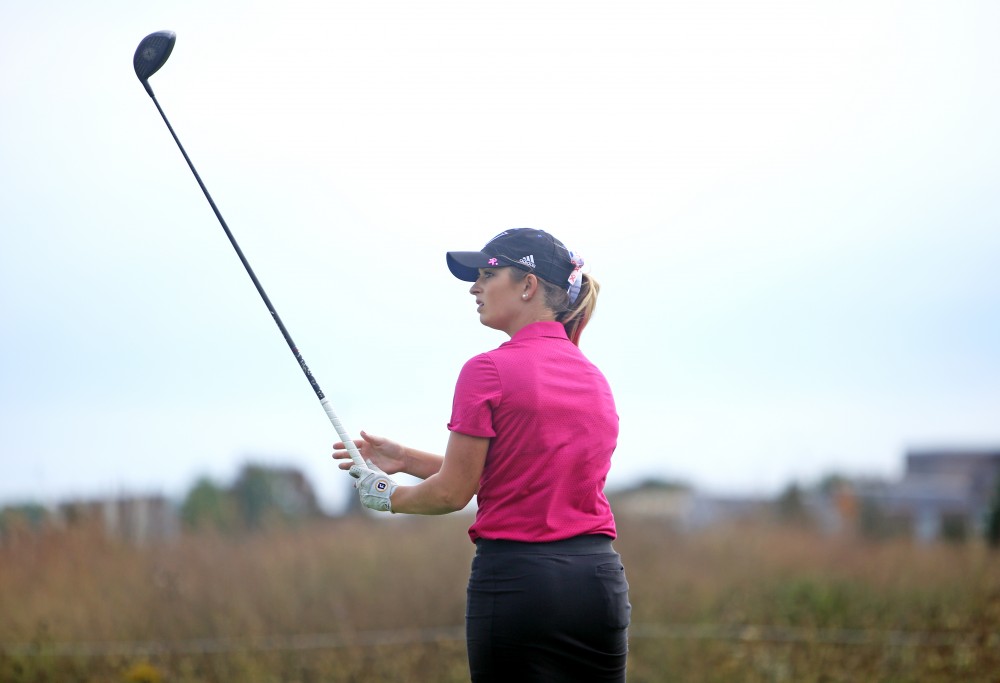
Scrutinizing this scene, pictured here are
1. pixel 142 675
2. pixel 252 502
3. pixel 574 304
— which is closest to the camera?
pixel 574 304

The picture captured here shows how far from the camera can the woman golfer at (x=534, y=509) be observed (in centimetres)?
303

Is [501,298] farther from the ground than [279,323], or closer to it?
closer to it

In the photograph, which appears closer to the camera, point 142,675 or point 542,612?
point 542,612

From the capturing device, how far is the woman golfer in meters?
3.03

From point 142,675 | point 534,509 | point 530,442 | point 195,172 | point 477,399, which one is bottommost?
point 142,675

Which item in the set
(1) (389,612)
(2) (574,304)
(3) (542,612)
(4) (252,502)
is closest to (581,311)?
(2) (574,304)

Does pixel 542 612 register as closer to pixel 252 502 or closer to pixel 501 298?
pixel 501 298

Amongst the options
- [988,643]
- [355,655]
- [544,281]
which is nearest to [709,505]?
[988,643]

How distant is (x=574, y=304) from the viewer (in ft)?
11.0

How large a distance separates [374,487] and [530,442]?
489 millimetres

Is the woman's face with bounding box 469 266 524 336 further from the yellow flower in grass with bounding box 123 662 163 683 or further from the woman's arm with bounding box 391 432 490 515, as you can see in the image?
the yellow flower in grass with bounding box 123 662 163 683

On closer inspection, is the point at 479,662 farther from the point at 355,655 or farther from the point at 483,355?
the point at 355,655

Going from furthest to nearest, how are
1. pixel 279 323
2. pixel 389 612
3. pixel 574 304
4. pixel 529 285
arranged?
1. pixel 389 612
2. pixel 279 323
3. pixel 574 304
4. pixel 529 285

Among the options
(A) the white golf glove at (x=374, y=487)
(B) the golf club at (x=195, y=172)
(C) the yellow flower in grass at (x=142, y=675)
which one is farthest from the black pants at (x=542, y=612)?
(C) the yellow flower in grass at (x=142, y=675)
